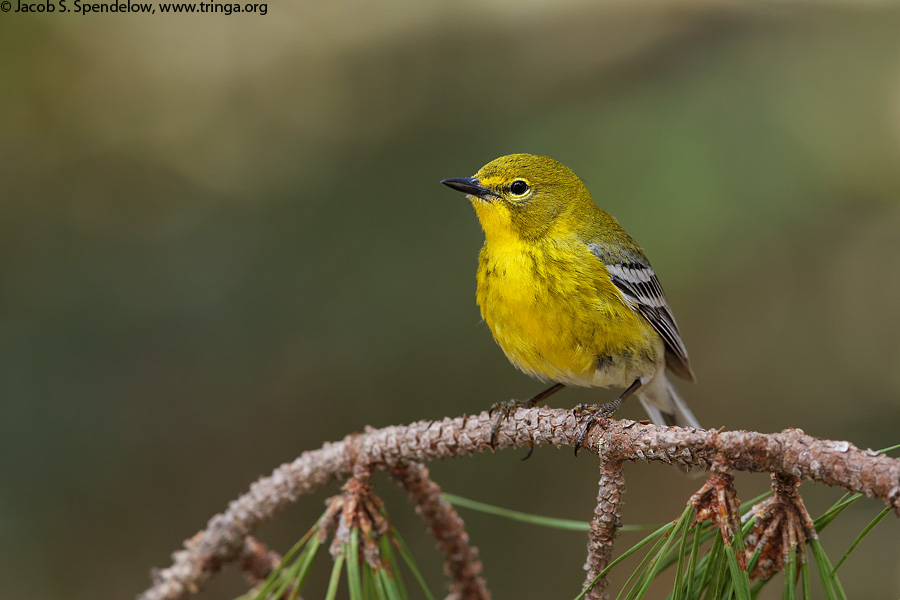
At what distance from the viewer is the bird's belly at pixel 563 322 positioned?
3.38m

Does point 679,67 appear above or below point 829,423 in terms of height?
above

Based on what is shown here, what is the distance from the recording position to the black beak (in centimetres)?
383

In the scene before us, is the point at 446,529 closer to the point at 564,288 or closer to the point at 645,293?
the point at 564,288

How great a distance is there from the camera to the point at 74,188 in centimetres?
490

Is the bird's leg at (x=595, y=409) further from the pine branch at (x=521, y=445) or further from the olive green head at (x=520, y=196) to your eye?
the olive green head at (x=520, y=196)

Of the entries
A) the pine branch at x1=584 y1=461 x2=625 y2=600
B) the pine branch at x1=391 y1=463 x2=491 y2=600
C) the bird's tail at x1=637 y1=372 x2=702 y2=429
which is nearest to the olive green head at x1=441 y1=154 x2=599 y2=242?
the bird's tail at x1=637 y1=372 x2=702 y2=429

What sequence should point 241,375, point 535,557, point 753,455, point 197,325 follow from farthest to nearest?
point 535,557
point 241,375
point 197,325
point 753,455

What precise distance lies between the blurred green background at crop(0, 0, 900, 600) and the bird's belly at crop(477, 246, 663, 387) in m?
1.04

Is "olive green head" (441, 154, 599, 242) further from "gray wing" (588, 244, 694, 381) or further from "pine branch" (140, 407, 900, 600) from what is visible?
"pine branch" (140, 407, 900, 600)

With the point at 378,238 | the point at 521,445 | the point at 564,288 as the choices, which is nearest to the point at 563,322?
the point at 564,288

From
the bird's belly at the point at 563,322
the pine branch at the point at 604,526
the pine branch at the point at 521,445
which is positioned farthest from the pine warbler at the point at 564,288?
the pine branch at the point at 604,526

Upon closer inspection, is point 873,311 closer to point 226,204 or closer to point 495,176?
point 495,176

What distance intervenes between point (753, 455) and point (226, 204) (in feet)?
13.7

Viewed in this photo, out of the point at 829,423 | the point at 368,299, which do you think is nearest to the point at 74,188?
the point at 368,299
